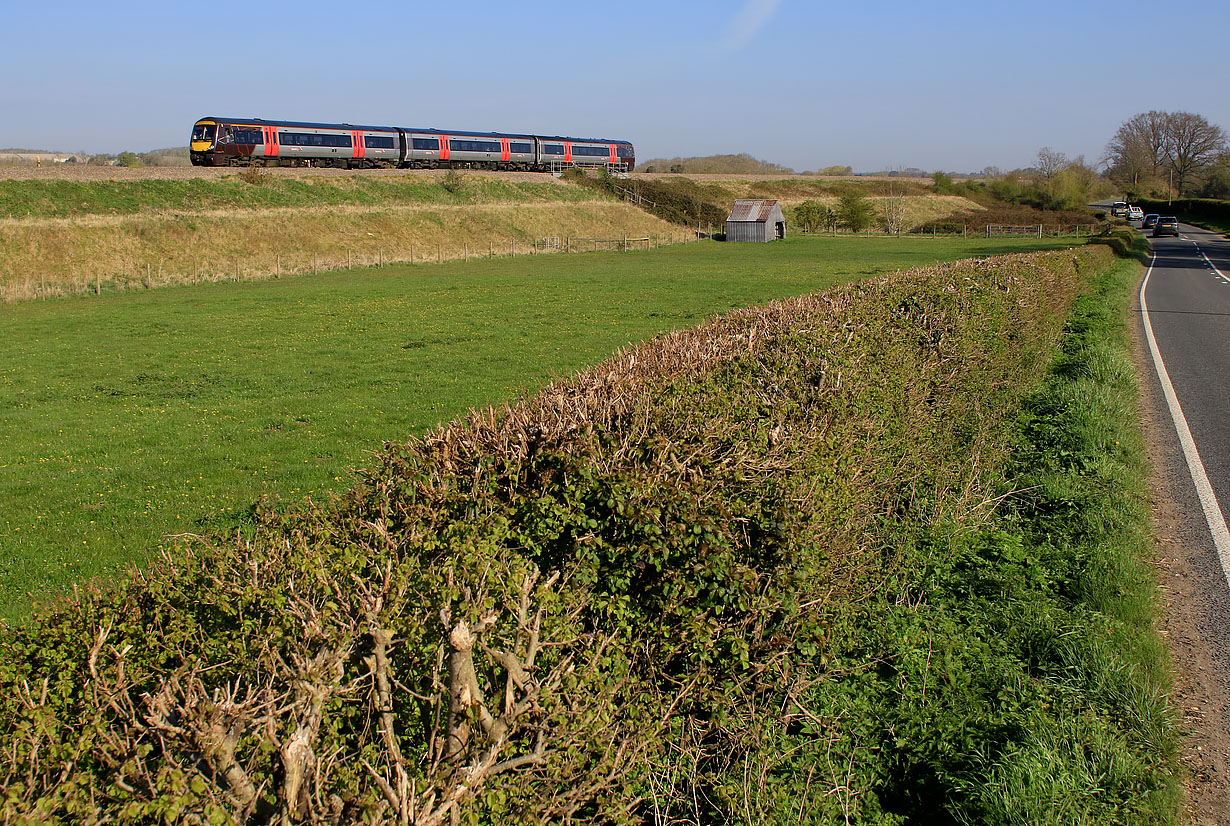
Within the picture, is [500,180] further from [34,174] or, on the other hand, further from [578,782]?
[578,782]

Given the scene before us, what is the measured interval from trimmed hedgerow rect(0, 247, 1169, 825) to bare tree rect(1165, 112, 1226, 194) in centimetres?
12680

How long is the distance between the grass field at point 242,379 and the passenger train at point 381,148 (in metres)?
22.4

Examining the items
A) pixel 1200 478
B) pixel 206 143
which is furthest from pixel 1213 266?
pixel 206 143

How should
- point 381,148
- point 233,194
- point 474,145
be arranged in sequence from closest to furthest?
point 233,194
point 381,148
point 474,145

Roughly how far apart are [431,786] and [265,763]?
1.57 feet

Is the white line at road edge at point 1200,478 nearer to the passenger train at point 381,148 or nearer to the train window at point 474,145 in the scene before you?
the passenger train at point 381,148

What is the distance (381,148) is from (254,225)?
15.1m

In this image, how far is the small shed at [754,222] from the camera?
6125 cm

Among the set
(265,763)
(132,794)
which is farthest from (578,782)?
(132,794)

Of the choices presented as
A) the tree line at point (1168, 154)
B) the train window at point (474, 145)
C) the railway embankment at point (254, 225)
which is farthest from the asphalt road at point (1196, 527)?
the tree line at point (1168, 154)

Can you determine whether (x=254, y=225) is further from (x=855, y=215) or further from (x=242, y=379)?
(x=855, y=215)

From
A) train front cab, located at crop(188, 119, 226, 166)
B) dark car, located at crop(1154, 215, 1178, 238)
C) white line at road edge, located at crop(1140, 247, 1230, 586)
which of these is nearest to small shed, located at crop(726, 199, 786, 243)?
dark car, located at crop(1154, 215, 1178, 238)

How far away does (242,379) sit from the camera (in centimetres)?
1471

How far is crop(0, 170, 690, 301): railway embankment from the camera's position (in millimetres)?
37875
